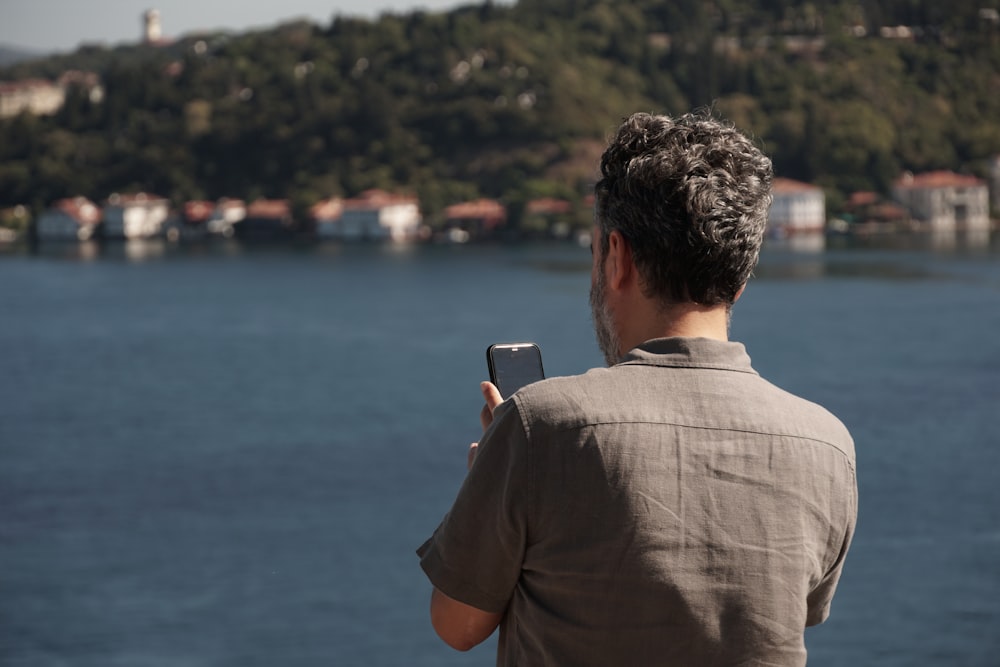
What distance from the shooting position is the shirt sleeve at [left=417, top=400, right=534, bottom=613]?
1088 mm

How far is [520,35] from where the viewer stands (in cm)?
9600

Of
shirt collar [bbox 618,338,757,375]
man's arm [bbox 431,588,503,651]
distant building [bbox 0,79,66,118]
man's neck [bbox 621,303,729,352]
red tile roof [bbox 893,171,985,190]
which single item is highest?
man's neck [bbox 621,303,729,352]

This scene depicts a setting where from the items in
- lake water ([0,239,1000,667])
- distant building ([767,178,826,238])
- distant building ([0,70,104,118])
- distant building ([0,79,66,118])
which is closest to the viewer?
lake water ([0,239,1000,667])

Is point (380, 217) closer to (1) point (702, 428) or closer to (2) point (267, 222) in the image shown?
(2) point (267, 222)

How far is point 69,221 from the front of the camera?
85438 millimetres

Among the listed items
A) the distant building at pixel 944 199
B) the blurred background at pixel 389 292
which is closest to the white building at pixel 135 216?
Result: the blurred background at pixel 389 292

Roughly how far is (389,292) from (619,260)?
49.3 m

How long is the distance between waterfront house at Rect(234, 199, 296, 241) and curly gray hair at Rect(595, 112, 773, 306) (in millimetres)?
84559

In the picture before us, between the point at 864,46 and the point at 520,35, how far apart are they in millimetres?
23004

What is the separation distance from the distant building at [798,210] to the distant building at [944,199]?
16.0ft

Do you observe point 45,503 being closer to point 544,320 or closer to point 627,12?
point 544,320

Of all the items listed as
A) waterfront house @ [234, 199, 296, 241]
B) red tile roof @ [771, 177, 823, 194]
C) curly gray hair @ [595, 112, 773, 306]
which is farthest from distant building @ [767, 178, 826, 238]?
curly gray hair @ [595, 112, 773, 306]

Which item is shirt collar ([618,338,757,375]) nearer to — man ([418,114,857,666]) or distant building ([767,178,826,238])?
man ([418,114,857,666])

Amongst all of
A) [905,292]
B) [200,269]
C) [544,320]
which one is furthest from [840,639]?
[200,269]
